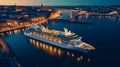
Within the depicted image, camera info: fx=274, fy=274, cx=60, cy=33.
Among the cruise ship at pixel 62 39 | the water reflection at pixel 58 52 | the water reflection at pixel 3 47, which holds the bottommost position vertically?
the water reflection at pixel 58 52

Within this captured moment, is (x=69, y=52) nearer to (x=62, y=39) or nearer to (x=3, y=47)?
(x=62, y=39)

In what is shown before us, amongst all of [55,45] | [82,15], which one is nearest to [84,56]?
[55,45]

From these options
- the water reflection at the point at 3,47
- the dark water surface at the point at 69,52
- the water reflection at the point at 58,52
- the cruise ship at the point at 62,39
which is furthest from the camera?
the cruise ship at the point at 62,39

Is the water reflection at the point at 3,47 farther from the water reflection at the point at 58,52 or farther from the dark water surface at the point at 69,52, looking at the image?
the water reflection at the point at 58,52

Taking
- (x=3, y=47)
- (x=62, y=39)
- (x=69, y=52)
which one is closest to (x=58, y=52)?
(x=69, y=52)

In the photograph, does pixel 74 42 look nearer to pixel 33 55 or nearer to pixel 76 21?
pixel 33 55

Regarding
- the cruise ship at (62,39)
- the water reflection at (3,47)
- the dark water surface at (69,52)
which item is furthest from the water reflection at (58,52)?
the water reflection at (3,47)

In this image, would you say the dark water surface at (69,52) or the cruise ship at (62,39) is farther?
the cruise ship at (62,39)
